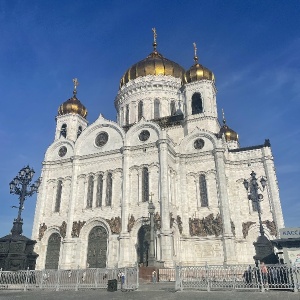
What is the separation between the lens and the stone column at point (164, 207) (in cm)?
2078

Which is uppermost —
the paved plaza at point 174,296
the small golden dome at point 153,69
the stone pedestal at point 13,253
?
the small golden dome at point 153,69

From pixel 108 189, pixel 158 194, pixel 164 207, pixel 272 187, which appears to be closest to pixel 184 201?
pixel 158 194

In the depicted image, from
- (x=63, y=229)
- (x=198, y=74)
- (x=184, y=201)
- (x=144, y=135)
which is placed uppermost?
(x=198, y=74)

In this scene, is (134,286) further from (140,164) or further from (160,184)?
(140,164)

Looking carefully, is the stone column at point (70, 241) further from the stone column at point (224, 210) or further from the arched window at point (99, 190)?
the stone column at point (224, 210)

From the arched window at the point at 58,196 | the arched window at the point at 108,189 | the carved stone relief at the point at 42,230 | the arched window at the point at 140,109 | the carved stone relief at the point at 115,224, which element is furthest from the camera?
the arched window at the point at 140,109

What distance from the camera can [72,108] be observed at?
3291cm

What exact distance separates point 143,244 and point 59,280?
34.5ft

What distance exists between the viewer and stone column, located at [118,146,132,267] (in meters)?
22.4

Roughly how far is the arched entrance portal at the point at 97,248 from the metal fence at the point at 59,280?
34.2 ft

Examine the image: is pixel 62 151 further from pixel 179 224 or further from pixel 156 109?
pixel 179 224

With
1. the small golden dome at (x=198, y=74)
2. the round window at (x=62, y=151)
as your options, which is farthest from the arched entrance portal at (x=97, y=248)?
the small golden dome at (x=198, y=74)

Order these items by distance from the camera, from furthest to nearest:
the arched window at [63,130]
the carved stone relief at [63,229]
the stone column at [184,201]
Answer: the arched window at [63,130] < the carved stone relief at [63,229] < the stone column at [184,201]

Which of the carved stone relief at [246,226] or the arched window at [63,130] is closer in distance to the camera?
the carved stone relief at [246,226]
